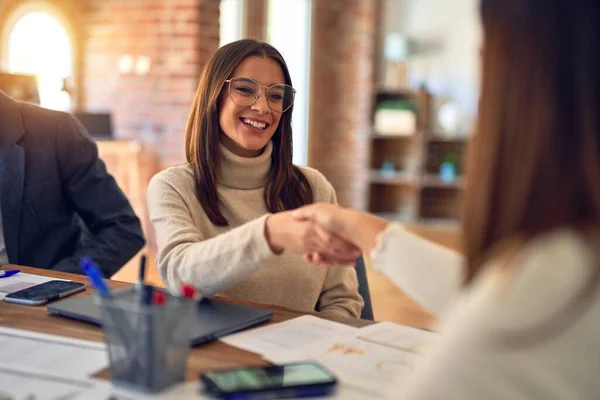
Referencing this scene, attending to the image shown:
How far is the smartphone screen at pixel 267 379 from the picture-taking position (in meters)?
0.91

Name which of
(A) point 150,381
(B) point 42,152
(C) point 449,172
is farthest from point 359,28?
(A) point 150,381

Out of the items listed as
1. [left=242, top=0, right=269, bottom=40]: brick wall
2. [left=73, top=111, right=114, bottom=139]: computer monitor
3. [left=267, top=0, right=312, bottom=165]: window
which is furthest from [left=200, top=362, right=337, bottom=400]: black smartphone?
[left=267, top=0, right=312, bottom=165]: window

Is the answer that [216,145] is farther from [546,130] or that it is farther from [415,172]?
[415,172]

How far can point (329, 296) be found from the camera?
68.0 inches

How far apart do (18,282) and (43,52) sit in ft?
12.7

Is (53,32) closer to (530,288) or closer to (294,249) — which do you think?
(294,249)

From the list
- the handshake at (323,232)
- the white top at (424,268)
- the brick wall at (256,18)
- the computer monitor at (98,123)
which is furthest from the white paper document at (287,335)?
the brick wall at (256,18)

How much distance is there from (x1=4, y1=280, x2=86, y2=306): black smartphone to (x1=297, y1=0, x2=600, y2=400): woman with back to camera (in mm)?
888

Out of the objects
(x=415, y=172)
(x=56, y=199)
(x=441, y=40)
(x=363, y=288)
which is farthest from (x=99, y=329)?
(x=441, y=40)

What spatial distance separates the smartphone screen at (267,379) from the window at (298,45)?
5611mm

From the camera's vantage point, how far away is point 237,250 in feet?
4.37

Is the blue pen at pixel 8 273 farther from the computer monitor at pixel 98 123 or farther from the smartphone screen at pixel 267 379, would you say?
the computer monitor at pixel 98 123

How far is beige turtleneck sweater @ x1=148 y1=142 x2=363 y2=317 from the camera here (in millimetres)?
1349

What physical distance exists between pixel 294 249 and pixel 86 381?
464mm
